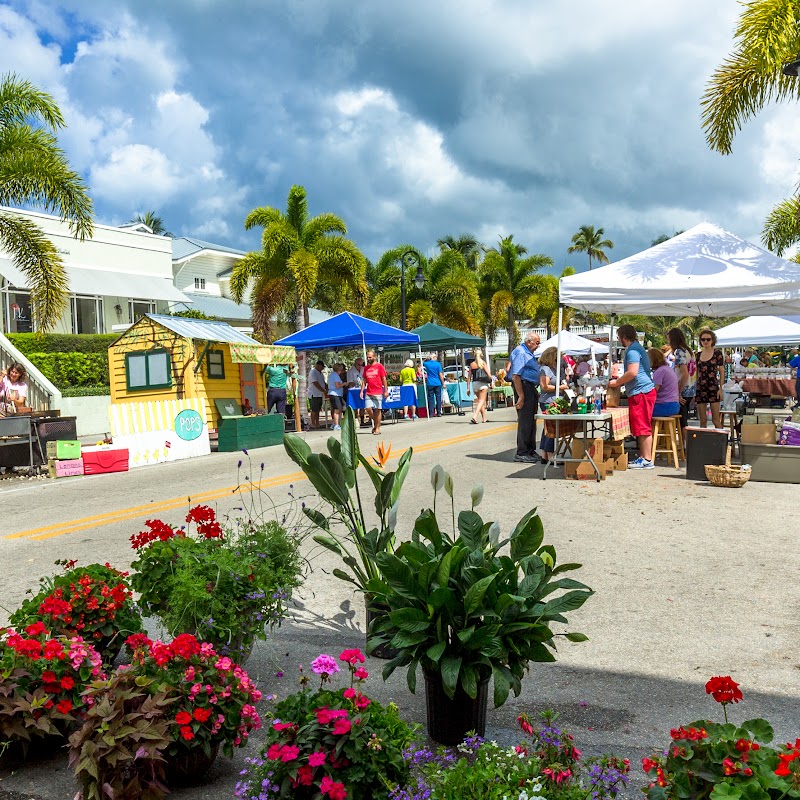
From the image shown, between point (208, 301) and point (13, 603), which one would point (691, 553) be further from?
point (208, 301)

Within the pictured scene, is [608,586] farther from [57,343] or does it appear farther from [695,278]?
[57,343]

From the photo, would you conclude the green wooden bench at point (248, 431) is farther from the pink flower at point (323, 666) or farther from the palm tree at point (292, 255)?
the pink flower at point (323, 666)

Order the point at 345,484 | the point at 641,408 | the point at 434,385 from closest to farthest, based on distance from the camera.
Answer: the point at 345,484 < the point at 641,408 < the point at 434,385

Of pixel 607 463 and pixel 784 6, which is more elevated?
pixel 784 6

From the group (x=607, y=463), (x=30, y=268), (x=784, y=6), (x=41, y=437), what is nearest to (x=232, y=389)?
(x=30, y=268)

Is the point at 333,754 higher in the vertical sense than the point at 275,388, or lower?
lower

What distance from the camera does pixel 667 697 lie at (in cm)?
354

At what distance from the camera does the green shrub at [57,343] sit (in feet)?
81.8

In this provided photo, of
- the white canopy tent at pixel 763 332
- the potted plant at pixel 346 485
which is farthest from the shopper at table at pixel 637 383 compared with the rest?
the white canopy tent at pixel 763 332

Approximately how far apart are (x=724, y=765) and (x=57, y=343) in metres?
27.3

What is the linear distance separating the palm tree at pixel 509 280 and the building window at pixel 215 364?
3083 cm

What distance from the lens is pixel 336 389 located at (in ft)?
64.2

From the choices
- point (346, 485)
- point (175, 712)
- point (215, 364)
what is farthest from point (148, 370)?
point (175, 712)

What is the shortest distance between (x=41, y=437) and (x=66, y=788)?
11427 millimetres
